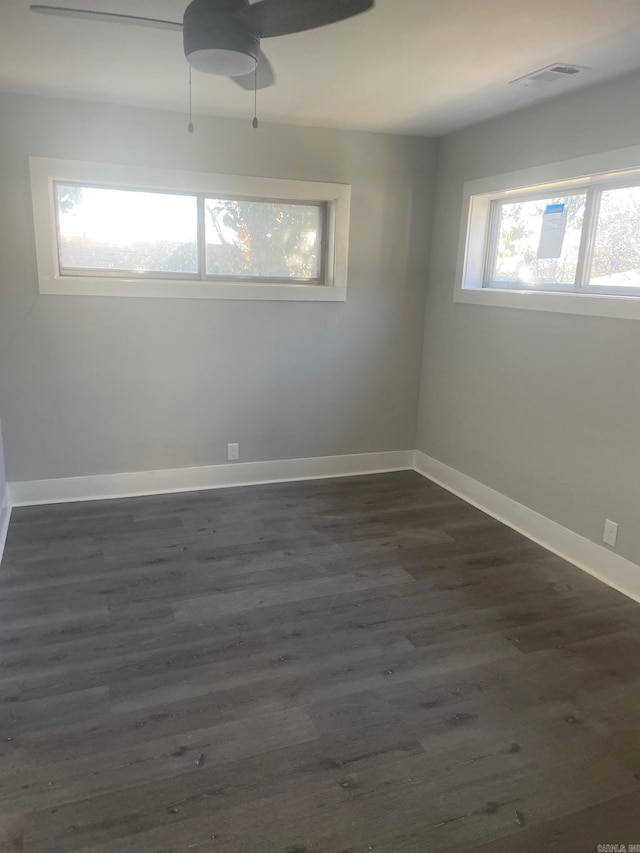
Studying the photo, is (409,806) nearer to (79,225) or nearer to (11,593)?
(11,593)

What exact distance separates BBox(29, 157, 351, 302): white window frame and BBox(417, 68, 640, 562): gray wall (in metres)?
0.79

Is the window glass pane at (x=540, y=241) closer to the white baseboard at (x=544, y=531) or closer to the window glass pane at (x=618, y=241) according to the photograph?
the window glass pane at (x=618, y=241)

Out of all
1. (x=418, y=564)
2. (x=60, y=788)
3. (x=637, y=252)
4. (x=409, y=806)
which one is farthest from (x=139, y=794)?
(x=637, y=252)

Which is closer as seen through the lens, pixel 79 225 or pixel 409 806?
pixel 409 806

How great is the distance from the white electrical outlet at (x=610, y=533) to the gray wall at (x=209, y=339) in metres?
1.95

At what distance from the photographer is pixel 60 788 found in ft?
5.82

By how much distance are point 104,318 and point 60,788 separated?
276 centimetres

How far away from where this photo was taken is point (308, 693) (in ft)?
7.27

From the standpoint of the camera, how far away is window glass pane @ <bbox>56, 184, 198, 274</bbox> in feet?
12.1

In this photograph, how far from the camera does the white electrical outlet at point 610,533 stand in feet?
9.93

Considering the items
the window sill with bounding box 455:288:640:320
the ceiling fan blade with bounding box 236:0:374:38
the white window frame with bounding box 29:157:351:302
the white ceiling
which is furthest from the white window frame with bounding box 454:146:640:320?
the ceiling fan blade with bounding box 236:0:374:38

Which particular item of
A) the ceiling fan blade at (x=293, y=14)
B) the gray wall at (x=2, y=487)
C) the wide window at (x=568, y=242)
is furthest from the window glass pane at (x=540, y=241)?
the gray wall at (x=2, y=487)

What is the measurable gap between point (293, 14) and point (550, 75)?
64.1 inches

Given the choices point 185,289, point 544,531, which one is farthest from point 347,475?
point 185,289
